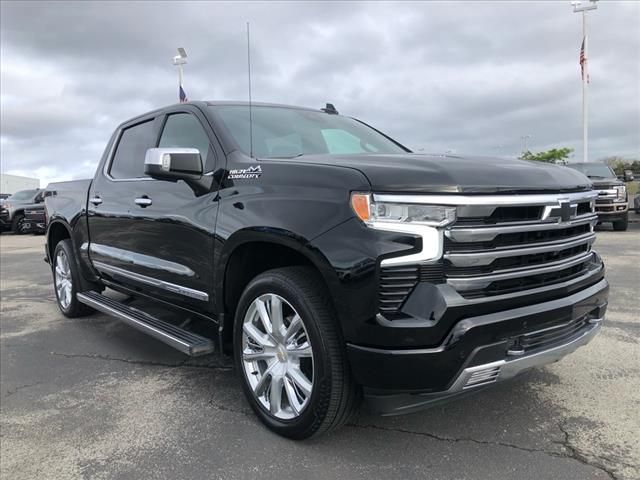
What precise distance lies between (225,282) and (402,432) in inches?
51.2

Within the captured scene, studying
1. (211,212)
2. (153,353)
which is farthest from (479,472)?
(153,353)

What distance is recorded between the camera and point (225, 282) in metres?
3.15

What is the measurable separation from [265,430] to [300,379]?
1.57ft

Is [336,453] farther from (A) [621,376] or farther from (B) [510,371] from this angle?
(A) [621,376]

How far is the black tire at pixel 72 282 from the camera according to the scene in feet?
17.7

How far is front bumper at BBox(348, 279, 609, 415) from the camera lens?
2262 millimetres

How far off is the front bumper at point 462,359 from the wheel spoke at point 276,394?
61 centimetres

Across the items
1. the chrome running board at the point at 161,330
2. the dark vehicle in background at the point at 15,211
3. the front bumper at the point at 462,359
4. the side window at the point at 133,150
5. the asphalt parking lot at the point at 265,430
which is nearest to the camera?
the front bumper at the point at 462,359

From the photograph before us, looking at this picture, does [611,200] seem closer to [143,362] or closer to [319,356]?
[143,362]

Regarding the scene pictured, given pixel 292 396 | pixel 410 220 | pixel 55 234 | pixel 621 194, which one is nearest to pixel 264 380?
pixel 292 396

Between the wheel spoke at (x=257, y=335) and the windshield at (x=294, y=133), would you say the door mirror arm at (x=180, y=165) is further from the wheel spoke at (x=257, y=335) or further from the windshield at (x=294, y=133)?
the wheel spoke at (x=257, y=335)

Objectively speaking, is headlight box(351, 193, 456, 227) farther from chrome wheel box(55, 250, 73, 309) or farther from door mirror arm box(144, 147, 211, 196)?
chrome wheel box(55, 250, 73, 309)

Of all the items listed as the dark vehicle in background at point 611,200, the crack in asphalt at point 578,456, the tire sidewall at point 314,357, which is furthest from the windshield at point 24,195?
the crack in asphalt at point 578,456

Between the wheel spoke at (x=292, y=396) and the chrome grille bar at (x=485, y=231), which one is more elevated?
the chrome grille bar at (x=485, y=231)
